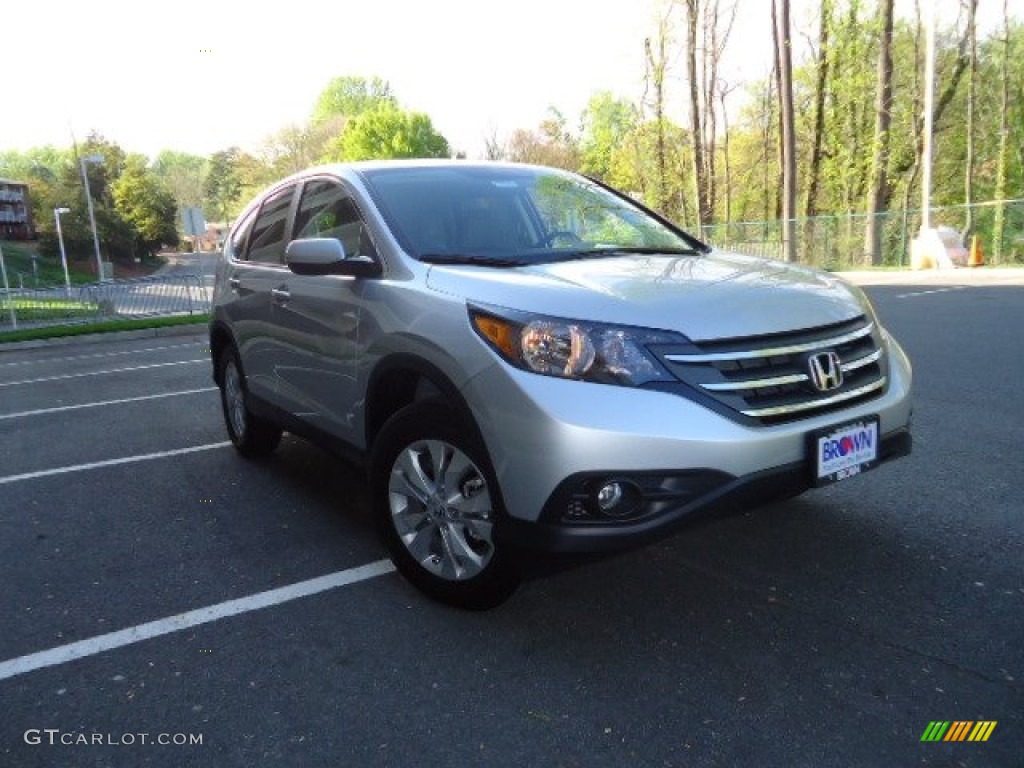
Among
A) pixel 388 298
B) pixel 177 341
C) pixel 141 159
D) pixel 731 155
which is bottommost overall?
pixel 177 341

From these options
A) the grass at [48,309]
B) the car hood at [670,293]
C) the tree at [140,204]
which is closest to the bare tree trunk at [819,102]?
the grass at [48,309]

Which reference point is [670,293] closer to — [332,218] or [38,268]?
[332,218]

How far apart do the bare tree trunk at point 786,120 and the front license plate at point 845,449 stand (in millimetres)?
22944

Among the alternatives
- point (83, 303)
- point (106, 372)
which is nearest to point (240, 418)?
point (106, 372)

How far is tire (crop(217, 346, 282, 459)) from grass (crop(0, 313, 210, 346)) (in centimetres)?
1143

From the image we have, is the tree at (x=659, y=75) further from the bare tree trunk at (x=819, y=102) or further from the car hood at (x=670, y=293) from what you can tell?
the car hood at (x=670, y=293)

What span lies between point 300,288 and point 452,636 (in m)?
1.97

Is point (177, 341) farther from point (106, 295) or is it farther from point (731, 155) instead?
point (731, 155)

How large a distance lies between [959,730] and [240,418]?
4.38 m

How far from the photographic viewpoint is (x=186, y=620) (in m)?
3.09

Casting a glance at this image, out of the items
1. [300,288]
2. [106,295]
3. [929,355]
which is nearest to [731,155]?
[106,295]

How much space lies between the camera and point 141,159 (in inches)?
2783

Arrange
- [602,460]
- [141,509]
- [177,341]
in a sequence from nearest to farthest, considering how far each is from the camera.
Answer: [602,460], [141,509], [177,341]

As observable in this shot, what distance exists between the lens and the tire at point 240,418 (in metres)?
5.07
